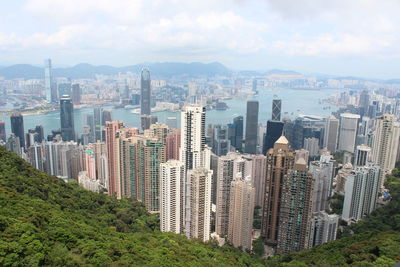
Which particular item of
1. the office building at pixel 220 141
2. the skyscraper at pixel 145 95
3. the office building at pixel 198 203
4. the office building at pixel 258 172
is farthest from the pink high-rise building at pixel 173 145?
the skyscraper at pixel 145 95

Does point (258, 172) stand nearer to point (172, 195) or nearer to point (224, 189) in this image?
point (224, 189)

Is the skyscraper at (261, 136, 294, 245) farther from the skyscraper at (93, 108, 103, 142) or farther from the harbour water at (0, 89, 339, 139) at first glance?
the skyscraper at (93, 108, 103, 142)

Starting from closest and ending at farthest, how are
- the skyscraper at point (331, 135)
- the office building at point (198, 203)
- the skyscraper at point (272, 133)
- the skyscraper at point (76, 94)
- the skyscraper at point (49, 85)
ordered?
the office building at point (198, 203) → the skyscraper at point (272, 133) → the skyscraper at point (331, 135) → the skyscraper at point (49, 85) → the skyscraper at point (76, 94)

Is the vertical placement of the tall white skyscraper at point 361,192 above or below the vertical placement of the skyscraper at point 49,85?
below

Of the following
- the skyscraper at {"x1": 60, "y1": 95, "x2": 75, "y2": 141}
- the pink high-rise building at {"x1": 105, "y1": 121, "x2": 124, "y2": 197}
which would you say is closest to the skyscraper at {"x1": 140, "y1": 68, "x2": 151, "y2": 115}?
the skyscraper at {"x1": 60, "y1": 95, "x2": 75, "y2": 141}

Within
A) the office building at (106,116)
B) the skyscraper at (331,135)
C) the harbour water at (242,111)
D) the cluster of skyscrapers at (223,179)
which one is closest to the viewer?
the cluster of skyscrapers at (223,179)

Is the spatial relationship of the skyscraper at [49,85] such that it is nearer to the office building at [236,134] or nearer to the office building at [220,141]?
the office building at [220,141]
